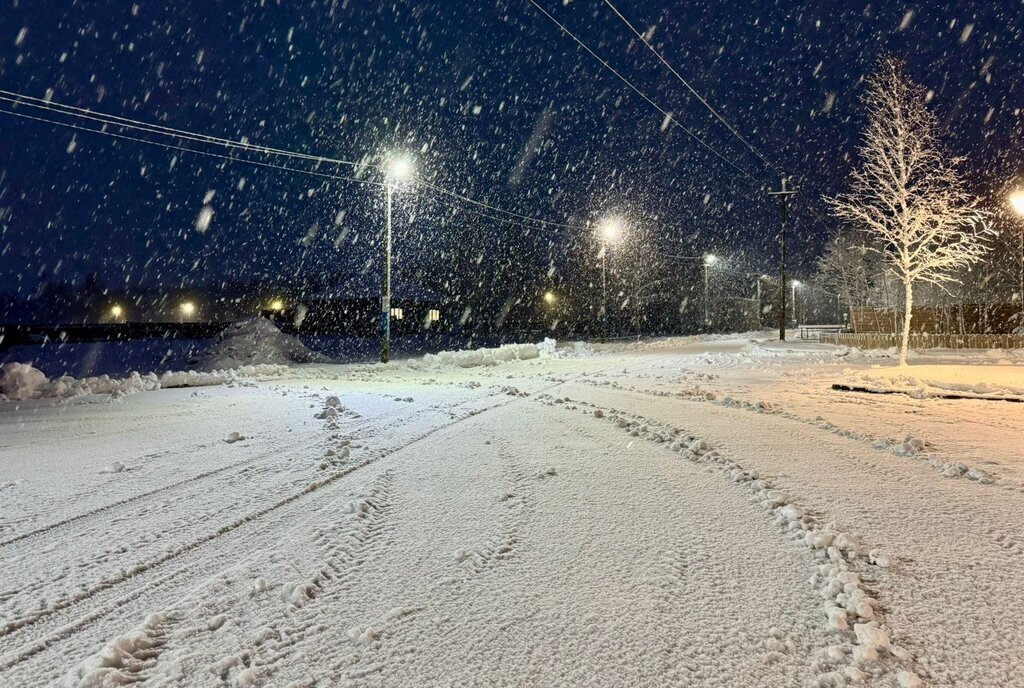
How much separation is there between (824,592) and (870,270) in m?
64.3

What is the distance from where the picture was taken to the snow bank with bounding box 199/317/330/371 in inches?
997

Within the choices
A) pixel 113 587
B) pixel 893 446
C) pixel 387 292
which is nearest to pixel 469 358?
pixel 387 292

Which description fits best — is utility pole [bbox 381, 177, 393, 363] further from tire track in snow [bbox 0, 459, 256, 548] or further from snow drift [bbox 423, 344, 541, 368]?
tire track in snow [bbox 0, 459, 256, 548]

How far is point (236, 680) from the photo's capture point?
2602mm

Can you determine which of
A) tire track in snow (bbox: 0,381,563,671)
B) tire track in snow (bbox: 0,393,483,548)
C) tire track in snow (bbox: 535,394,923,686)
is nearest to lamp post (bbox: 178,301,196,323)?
tire track in snow (bbox: 0,393,483,548)

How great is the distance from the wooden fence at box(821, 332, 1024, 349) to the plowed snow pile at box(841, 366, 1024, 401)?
514 inches

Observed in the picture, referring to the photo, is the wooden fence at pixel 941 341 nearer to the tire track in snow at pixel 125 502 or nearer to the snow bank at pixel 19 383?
the tire track in snow at pixel 125 502

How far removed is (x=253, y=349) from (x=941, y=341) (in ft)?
105

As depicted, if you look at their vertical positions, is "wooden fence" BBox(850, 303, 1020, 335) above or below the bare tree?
below

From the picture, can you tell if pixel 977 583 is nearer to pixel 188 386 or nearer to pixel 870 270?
pixel 188 386

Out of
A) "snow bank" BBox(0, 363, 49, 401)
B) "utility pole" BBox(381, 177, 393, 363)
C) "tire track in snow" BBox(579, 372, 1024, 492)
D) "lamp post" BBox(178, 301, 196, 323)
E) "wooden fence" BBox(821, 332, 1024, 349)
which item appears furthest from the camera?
"lamp post" BBox(178, 301, 196, 323)

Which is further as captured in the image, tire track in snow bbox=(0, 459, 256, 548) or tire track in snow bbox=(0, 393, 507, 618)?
tire track in snow bbox=(0, 459, 256, 548)

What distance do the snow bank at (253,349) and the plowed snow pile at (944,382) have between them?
70.9 ft

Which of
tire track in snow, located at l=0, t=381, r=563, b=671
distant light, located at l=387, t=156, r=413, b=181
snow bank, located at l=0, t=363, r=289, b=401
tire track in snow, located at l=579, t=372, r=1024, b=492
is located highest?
distant light, located at l=387, t=156, r=413, b=181
